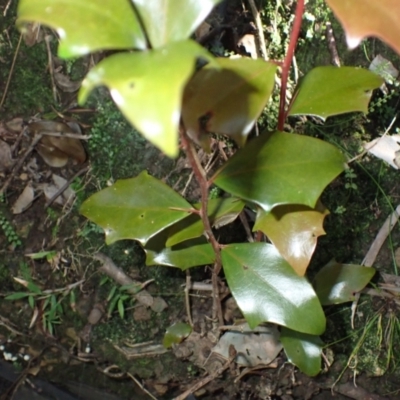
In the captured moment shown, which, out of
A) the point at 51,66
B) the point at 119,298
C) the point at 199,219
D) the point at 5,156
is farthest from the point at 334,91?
Result: the point at 5,156

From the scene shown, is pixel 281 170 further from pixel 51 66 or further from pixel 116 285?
pixel 51 66

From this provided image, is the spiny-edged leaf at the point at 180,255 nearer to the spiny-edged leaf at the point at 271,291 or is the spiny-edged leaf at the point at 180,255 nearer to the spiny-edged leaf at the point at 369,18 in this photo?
the spiny-edged leaf at the point at 271,291

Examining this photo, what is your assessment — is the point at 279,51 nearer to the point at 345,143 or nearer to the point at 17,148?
the point at 345,143

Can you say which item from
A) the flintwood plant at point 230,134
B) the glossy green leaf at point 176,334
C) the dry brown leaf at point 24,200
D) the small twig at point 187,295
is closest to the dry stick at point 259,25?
the flintwood plant at point 230,134

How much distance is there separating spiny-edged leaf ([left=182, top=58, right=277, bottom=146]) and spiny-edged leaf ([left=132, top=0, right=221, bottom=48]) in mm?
178

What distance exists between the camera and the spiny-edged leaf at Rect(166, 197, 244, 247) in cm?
109

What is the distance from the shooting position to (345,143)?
5.07 ft

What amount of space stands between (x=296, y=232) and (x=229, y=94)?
13.2 inches

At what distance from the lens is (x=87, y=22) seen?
23.0 inches

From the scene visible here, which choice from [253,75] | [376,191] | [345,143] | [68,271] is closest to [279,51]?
[345,143]

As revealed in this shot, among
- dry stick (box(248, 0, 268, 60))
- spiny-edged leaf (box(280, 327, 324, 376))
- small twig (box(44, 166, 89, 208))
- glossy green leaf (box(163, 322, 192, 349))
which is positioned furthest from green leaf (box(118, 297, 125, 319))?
dry stick (box(248, 0, 268, 60))

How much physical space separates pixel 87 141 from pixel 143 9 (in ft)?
3.71

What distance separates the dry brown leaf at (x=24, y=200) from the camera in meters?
1.83

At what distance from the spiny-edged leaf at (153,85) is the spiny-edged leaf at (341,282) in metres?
1.04
